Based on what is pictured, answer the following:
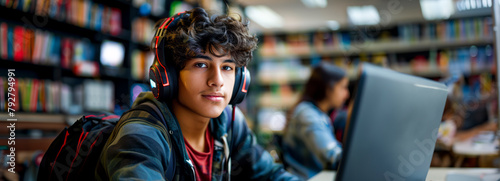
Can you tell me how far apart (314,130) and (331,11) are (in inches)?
175

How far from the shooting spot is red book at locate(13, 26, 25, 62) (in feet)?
7.13

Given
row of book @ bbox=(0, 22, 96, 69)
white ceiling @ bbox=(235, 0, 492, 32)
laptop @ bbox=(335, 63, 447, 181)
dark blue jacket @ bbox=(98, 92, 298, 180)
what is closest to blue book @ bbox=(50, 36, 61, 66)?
row of book @ bbox=(0, 22, 96, 69)

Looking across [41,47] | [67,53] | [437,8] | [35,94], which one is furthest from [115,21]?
[437,8]

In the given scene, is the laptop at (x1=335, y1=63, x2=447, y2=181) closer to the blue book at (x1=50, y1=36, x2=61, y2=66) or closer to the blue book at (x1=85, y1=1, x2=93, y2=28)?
the blue book at (x1=50, y1=36, x2=61, y2=66)

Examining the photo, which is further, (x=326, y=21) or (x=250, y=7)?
(x=326, y=21)

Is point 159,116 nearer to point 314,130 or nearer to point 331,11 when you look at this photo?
point 314,130

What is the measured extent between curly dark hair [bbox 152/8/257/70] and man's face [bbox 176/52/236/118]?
0.02 metres

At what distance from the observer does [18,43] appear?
86.8 inches

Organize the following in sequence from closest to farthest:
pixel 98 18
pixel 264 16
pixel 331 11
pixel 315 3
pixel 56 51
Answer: pixel 56 51
pixel 98 18
pixel 315 3
pixel 331 11
pixel 264 16

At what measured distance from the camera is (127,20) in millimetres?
3021

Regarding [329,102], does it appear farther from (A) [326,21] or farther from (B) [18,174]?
(A) [326,21]

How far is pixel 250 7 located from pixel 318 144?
13.0ft

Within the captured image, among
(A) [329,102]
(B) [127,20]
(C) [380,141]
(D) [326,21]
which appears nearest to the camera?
(C) [380,141]

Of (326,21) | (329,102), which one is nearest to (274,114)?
(326,21)
